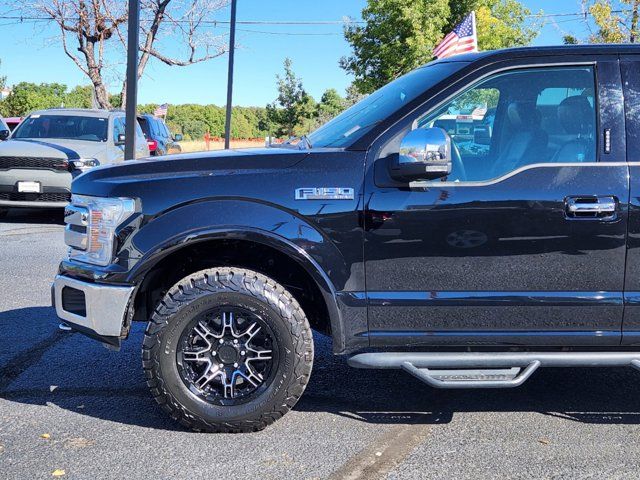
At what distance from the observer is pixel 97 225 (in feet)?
11.7

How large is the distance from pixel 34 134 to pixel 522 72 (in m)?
10.6

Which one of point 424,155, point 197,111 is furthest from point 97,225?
point 197,111

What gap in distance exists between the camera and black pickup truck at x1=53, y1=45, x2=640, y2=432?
3.41 meters

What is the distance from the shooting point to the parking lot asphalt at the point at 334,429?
3.22m

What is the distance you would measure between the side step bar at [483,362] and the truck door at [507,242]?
7 centimetres

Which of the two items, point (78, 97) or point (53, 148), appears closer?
point (53, 148)

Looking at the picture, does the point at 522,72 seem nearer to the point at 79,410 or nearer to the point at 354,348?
the point at 354,348

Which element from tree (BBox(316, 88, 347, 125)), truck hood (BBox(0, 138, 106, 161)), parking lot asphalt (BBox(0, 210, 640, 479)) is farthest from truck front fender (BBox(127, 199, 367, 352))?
tree (BBox(316, 88, 347, 125))

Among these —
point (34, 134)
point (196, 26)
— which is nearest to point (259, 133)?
point (196, 26)

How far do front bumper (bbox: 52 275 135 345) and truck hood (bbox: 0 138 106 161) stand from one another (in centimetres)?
790

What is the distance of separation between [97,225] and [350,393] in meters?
1.81

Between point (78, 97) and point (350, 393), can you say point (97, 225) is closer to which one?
point (350, 393)

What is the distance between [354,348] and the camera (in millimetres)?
3568

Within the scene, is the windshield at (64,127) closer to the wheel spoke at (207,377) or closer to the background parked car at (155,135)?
the background parked car at (155,135)
